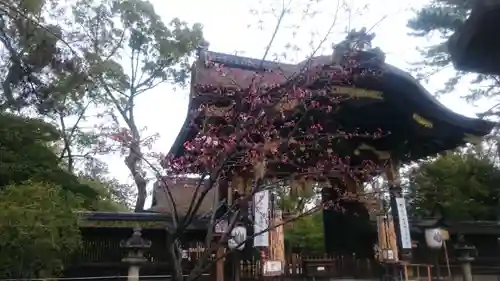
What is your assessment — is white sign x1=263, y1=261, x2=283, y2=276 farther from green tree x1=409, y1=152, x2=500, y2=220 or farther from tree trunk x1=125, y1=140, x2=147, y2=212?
green tree x1=409, y1=152, x2=500, y2=220

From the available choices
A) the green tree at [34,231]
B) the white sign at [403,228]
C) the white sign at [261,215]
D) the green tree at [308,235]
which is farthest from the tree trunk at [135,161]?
the green tree at [308,235]

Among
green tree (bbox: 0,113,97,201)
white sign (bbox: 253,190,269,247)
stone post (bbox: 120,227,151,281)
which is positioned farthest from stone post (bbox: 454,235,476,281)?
green tree (bbox: 0,113,97,201)

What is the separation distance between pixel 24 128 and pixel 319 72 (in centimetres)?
671

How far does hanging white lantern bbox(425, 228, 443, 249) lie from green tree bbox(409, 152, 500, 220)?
5122 millimetres

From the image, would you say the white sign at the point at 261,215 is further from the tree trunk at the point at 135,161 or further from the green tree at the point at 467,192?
the green tree at the point at 467,192

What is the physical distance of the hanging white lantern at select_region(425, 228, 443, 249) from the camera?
997cm

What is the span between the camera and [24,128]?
8.75 m

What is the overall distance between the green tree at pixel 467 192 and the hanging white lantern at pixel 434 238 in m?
5.12

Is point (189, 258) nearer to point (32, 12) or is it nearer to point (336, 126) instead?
point (336, 126)

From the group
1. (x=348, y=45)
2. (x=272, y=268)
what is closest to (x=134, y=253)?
(x=272, y=268)

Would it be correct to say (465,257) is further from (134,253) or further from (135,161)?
(135,161)

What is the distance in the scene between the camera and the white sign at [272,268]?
26.9 ft

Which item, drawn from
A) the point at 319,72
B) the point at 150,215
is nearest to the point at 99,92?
the point at 150,215

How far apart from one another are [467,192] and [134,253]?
12.0m
